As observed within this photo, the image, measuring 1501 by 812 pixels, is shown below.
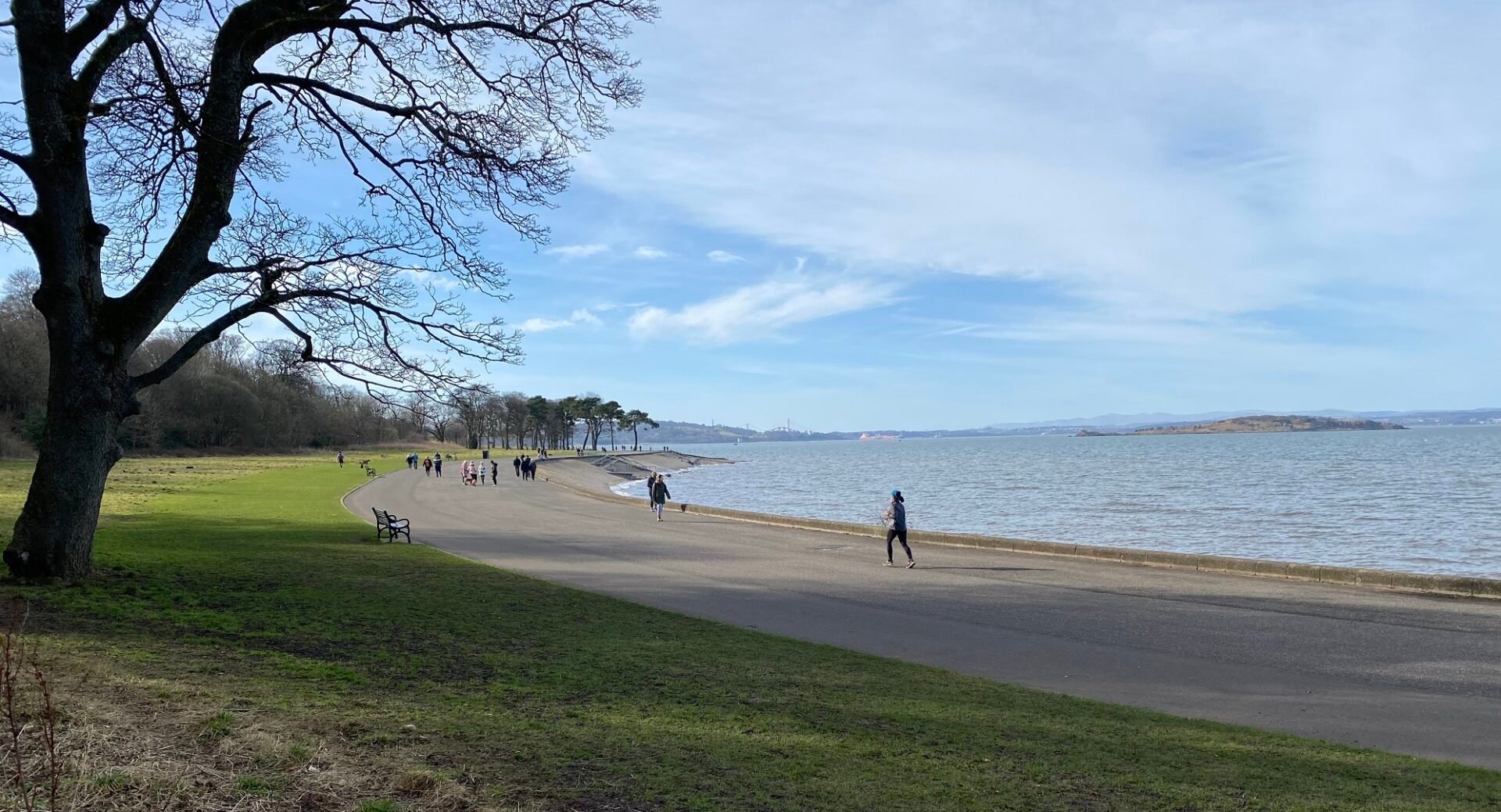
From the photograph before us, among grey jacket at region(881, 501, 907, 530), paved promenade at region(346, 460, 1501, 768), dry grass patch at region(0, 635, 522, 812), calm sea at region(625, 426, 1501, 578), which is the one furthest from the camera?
calm sea at region(625, 426, 1501, 578)

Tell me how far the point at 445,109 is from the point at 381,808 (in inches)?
375

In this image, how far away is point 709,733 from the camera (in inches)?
248

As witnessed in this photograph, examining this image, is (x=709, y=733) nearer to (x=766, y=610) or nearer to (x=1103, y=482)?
(x=766, y=610)

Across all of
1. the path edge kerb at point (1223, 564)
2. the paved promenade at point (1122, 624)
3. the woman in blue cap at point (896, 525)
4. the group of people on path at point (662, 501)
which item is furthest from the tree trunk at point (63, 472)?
the path edge kerb at point (1223, 564)

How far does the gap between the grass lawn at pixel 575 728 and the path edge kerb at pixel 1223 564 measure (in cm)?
959

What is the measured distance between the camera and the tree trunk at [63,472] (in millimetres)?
10406

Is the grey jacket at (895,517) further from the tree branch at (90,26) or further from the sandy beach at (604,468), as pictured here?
the sandy beach at (604,468)

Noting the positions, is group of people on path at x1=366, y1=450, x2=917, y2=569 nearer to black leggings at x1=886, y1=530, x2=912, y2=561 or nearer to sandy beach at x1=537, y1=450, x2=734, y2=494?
black leggings at x1=886, y1=530, x2=912, y2=561

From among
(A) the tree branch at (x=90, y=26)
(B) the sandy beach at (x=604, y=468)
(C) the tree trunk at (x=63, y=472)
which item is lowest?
(B) the sandy beach at (x=604, y=468)

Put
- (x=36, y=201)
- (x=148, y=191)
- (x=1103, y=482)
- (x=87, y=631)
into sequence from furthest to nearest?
(x=1103, y=482), (x=148, y=191), (x=36, y=201), (x=87, y=631)

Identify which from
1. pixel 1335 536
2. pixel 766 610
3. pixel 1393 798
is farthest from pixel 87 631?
pixel 1335 536

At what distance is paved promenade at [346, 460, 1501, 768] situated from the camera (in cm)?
856

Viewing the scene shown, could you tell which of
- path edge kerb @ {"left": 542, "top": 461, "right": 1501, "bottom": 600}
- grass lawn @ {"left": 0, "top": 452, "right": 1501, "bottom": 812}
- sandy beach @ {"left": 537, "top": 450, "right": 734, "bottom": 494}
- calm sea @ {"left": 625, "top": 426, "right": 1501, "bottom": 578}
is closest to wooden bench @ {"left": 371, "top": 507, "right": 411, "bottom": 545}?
grass lawn @ {"left": 0, "top": 452, "right": 1501, "bottom": 812}

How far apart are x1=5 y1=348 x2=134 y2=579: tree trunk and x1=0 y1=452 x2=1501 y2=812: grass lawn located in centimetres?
46
